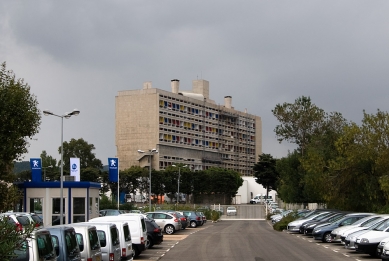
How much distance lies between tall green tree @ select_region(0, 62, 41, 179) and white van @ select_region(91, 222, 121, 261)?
13.3 meters

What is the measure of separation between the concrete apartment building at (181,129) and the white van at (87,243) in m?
106

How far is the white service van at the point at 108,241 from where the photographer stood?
17.9 meters

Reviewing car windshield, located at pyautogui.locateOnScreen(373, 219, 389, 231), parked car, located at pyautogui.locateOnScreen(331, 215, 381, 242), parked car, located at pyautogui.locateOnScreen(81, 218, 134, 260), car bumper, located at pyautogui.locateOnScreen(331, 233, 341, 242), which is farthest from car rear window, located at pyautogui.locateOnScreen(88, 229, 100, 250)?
car bumper, located at pyautogui.locateOnScreen(331, 233, 341, 242)

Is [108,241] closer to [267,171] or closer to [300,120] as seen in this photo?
[300,120]

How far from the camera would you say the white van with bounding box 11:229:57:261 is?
1066 cm

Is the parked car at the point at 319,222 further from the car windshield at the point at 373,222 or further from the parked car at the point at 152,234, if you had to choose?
the parked car at the point at 152,234

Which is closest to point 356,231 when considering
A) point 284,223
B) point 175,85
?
point 284,223

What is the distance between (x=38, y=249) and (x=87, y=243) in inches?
161

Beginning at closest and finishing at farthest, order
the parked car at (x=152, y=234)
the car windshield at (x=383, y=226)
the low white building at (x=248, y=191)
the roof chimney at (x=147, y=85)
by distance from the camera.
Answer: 1. the car windshield at (x=383, y=226)
2. the parked car at (x=152, y=234)
3. the roof chimney at (x=147, y=85)
4. the low white building at (x=248, y=191)

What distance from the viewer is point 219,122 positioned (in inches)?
5699

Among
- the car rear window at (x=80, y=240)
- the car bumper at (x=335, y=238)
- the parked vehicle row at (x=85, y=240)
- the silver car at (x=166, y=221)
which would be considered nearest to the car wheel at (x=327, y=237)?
the car bumper at (x=335, y=238)

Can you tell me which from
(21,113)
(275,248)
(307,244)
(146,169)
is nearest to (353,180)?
(307,244)

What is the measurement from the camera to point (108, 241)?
18.1 m

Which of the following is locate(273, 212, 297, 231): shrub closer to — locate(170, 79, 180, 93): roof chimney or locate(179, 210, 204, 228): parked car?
locate(179, 210, 204, 228): parked car
